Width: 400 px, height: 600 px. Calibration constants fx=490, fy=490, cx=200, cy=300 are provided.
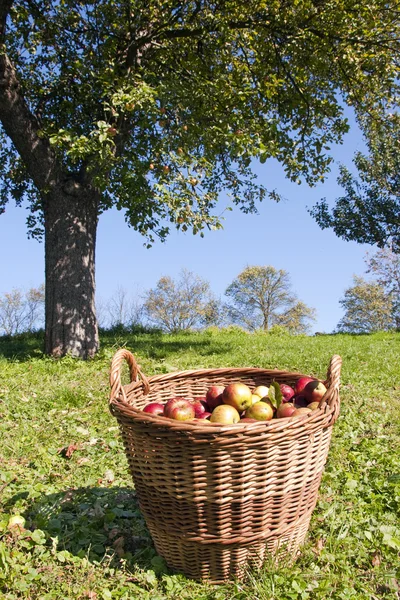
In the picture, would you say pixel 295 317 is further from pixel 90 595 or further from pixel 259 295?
pixel 90 595

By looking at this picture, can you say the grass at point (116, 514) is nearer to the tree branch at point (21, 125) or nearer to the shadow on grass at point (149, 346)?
the shadow on grass at point (149, 346)

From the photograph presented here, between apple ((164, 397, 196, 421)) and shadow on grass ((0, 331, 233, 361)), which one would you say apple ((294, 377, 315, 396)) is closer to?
apple ((164, 397, 196, 421))

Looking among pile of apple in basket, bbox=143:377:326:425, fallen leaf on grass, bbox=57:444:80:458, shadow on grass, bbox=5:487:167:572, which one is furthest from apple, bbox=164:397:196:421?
fallen leaf on grass, bbox=57:444:80:458

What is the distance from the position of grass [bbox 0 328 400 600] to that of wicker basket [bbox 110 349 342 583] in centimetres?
18

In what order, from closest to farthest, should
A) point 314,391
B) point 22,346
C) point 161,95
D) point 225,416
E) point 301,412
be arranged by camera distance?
point 301,412 < point 225,416 < point 314,391 < point 161,95 < point 22,346

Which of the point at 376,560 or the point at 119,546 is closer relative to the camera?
the point at 376,560

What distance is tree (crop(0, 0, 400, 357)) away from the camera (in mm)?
8766

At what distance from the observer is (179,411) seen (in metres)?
2.77

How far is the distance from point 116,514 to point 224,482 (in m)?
1.36

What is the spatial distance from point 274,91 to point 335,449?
8560mm

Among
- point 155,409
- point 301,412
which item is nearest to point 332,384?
point 301,412

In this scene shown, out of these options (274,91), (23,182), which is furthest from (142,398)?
(23,182)

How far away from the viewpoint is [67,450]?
14.8ft

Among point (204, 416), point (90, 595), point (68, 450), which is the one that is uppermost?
point (204, 416)
